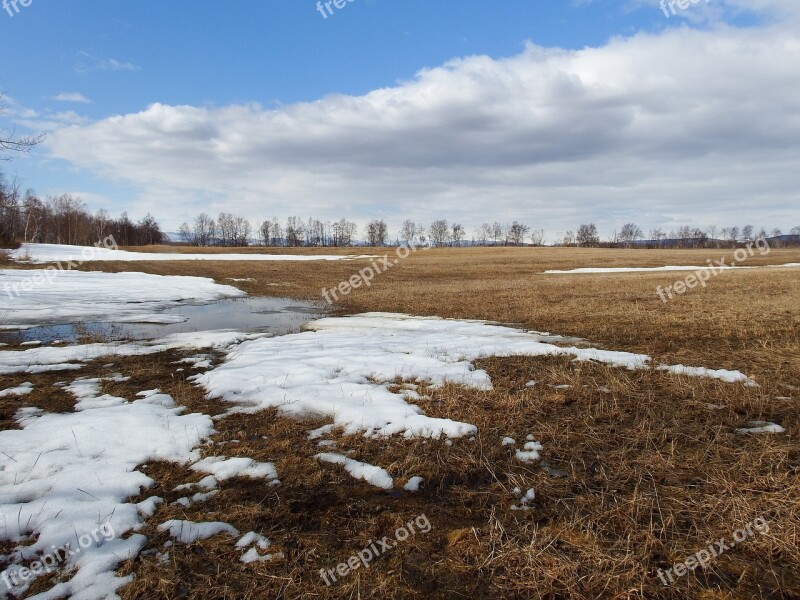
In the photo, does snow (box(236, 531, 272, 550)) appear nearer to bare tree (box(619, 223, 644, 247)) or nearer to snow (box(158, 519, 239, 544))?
snow (box(158, 519, 239, 544))

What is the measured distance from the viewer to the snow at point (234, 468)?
474cm

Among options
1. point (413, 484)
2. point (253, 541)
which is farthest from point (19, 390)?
point (413, 484)

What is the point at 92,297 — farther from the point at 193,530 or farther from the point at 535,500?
the point at 535,500

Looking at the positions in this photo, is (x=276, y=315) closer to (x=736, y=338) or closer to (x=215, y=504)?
(x=215, y=504)

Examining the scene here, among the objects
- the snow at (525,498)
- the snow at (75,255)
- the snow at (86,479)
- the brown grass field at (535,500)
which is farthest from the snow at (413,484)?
the snow at (75,255)

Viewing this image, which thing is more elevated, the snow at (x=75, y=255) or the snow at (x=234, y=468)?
the snow at (x=75, y=255)

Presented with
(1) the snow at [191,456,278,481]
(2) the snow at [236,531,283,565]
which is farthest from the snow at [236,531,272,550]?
(1) the snow at [191,456,278,481]

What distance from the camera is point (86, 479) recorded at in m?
4.59

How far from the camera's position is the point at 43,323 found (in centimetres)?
1430

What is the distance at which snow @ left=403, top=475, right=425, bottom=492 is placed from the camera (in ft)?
14.9

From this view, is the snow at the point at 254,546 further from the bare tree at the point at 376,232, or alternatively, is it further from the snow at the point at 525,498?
the bare tree at the point at 376,232

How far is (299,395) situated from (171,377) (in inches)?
125

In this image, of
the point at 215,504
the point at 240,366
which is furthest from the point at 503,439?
the point at 240,366

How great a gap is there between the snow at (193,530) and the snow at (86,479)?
0.24m
